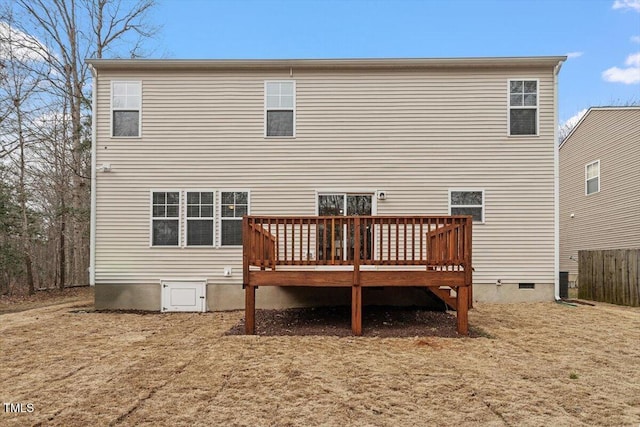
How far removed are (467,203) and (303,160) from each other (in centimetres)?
372

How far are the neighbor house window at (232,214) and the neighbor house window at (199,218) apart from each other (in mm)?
261

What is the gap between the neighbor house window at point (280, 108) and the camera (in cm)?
900

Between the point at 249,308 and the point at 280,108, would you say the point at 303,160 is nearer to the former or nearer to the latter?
the point at 280,108

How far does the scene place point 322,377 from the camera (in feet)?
13.9

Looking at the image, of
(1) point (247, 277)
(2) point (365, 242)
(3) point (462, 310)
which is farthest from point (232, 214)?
(3) point (462, 310)

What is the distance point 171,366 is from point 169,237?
4.65 meters

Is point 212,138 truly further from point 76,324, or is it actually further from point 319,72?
point 76,324

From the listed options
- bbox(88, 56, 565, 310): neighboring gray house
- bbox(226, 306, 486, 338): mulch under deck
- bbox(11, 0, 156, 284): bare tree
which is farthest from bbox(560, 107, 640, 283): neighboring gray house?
bbox(11, 0, 156, 284): bare tree

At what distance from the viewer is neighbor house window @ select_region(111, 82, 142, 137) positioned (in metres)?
9.00

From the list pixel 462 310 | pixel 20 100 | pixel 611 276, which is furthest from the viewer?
pixel 20 100

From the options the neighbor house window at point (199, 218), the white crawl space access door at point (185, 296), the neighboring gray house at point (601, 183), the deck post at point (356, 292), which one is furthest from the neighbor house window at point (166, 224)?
the neighboring gray house at point (601, 183)

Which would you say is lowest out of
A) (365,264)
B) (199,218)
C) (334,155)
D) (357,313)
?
(357,313)

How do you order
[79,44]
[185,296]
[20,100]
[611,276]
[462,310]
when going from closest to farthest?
[462,310] < [185,296] < [611,276] < [20,100] < [79,44]

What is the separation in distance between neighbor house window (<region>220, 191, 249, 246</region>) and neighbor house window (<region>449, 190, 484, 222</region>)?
14.8ft
